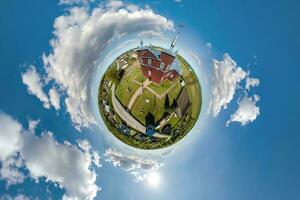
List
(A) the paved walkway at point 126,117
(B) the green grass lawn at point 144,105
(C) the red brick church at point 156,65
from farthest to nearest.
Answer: (B) the green grass lawn at point 144,105 → (A) the paved walkway at point 126,117 → (C) the red brick church at point 156,65

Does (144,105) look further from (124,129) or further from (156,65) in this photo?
(156,65)

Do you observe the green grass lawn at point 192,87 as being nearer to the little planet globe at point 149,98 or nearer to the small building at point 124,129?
the little planet globe at point 149,98

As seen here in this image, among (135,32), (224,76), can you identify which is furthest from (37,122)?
(224,76)

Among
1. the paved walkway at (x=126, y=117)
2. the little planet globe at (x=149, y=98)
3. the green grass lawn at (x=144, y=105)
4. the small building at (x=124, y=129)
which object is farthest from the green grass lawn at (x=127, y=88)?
the small building at (x=124, y=129)

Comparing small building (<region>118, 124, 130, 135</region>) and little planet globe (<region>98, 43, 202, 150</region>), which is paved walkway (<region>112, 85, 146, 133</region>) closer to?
little planet globe (<region>98, 43, 202, 150</region>)

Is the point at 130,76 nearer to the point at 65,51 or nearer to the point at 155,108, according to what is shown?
the point at 155,108

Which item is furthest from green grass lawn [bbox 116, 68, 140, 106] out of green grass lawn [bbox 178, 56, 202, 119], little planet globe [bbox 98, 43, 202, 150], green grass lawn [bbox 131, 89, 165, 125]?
green grass lawn [bbox 178, 56, 202, 119]
